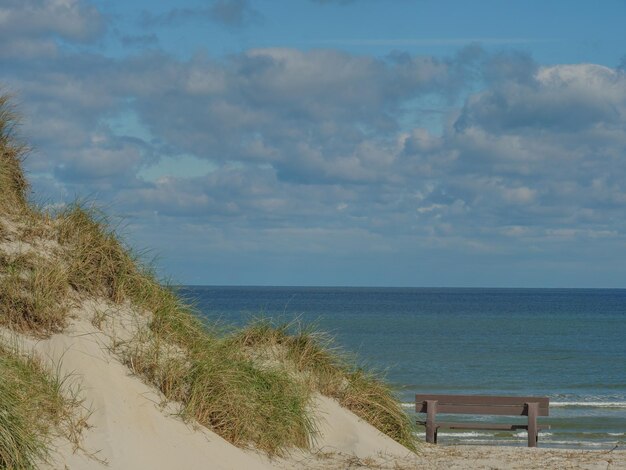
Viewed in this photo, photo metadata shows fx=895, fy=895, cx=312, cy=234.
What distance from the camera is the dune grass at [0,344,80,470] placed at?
8.07m

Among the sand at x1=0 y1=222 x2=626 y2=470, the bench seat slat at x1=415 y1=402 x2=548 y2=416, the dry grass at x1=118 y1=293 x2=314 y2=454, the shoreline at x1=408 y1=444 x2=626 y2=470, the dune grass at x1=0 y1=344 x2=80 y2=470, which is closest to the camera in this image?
the dune grass at x1=0 y1=344 x2=80 y2=470

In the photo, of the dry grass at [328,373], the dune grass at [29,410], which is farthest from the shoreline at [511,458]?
the dune grass at [29,410]

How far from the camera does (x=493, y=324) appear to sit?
235ft

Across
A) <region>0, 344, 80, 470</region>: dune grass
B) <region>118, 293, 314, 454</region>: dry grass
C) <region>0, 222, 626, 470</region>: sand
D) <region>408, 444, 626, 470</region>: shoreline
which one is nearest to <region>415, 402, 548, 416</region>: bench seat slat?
<region>408, 444, 626, 470</region>: shoreline

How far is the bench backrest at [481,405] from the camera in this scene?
54.7 feet

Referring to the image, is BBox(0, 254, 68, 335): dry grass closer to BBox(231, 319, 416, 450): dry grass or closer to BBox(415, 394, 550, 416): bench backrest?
BBox(231, 319, 416, 450): dry grass

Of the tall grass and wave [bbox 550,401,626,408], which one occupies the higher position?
the tall grass

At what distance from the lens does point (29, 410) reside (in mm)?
8977

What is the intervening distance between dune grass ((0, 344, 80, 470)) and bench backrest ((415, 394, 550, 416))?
8.64 metres

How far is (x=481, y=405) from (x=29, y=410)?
1004cm

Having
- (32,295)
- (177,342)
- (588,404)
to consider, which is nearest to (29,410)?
(32,295)

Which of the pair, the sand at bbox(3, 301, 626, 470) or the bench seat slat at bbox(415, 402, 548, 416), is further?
the bench seat slat at bbox(415, 402, 548, 416)

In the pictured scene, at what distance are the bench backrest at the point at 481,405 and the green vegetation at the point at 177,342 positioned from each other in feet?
9.68

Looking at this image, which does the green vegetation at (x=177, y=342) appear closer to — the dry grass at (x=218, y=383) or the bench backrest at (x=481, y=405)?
the dry grass at (x=218, y=383)
